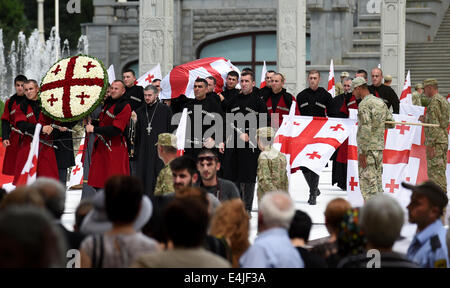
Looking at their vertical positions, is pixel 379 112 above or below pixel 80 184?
above

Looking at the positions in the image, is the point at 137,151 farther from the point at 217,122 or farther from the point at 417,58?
the point at 417,58

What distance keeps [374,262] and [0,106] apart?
57.0 ft

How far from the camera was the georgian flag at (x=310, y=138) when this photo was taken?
14.2 m

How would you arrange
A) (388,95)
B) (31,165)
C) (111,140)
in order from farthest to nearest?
1. (388,95)
2. (111,140)
3. (31,165)

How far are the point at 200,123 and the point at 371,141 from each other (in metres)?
2.55

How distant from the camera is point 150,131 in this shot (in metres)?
14.0

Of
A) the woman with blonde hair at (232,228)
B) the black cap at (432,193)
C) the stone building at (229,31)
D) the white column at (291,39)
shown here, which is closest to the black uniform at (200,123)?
the woman with blonde hair at (232,228)

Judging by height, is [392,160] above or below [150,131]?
below

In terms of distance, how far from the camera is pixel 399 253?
560 centimetres

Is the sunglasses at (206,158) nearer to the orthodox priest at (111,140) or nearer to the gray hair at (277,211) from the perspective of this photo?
the gray hair at (277,211)

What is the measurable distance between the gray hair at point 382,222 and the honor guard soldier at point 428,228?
1.88 ft

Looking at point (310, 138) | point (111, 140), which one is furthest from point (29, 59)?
point (111, 140)

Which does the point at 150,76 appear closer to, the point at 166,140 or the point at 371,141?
the point at 371,141

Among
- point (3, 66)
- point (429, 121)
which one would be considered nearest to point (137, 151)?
point (429, 121)
